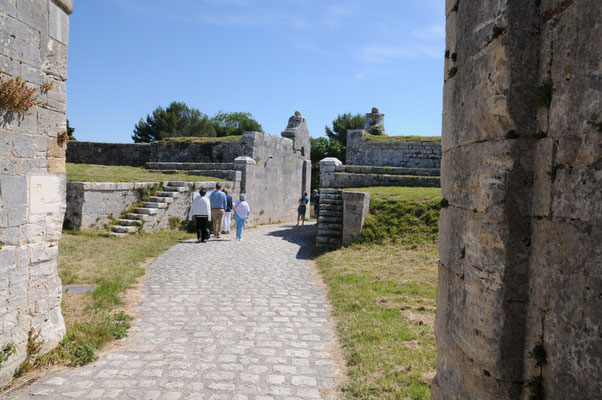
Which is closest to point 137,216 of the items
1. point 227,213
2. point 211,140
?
point 227,213

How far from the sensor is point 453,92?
116 inches

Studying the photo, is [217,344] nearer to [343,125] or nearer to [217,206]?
[217,206]

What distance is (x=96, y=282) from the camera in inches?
280

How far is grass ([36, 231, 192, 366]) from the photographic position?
475 centimetres

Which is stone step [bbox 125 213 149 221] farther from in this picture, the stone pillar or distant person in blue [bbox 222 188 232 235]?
the stone pillar

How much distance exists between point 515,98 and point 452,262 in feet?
3.84

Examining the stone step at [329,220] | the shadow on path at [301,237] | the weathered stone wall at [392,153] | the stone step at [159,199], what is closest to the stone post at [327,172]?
the shadow on path at [301,237]

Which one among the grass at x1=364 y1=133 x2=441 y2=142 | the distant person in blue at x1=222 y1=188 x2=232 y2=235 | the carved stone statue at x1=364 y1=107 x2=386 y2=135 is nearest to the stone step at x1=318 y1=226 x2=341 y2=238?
the distant person in blue at x1=222 y1=188 x2=232 y2=235

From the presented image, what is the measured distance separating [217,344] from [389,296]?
120 inches

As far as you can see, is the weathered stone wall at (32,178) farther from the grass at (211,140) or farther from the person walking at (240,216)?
the grass at (211,140)

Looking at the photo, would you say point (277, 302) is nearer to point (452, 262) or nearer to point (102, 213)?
point (452, 262)

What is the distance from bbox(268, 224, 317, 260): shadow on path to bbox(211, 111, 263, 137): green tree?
37790 millimetres

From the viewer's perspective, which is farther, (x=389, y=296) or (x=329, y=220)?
(x=329, y=220)

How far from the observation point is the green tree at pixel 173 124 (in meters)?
49.8
